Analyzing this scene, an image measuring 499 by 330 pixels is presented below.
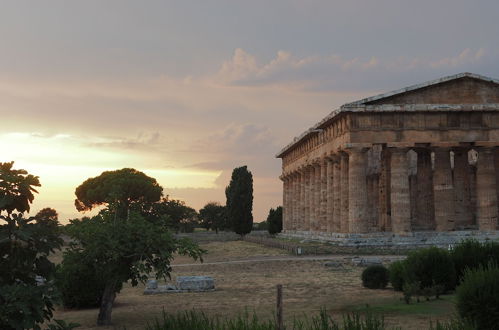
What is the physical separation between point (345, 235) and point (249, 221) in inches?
1445

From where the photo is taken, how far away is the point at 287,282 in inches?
993

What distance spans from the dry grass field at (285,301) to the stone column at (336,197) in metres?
21.8

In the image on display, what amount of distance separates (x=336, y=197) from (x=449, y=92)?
14.0 m

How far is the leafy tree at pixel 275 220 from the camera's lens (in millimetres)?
94625

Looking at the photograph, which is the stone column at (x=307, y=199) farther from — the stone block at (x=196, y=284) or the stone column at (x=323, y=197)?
the stone block at (x=196, y=284)

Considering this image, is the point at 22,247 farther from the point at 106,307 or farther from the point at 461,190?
the point at 461,190

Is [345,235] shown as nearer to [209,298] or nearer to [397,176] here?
[397,176]

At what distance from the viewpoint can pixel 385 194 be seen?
5675 cm

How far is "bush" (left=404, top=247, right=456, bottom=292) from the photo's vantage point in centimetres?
1961

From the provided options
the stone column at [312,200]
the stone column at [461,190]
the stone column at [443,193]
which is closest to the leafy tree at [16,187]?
the stone column at [443,193]

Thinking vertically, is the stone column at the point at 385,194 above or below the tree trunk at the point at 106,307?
above

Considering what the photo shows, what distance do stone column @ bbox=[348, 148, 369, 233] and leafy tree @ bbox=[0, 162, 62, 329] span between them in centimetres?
3916

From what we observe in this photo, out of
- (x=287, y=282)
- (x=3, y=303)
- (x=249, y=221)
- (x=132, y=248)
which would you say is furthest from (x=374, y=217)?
(x=3, y=303)

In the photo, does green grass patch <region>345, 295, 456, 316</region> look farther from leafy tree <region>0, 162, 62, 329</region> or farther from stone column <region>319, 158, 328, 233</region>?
stone column <region>319, 158, 328, 233</region>
